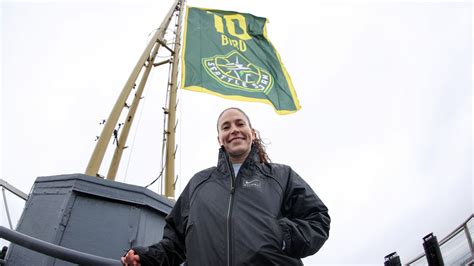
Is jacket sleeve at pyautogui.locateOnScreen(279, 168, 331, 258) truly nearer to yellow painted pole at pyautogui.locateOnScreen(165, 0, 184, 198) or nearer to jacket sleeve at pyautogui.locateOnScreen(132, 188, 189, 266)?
jacket sleeve at pyautogui.locateOnScreen(132, 188, 189, 266)

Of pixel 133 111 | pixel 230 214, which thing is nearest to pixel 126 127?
pixel 133 111

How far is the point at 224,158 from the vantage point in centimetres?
210

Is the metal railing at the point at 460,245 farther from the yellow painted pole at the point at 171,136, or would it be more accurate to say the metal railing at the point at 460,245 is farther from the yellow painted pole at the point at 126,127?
the yellow painted pole at the point at 126,127

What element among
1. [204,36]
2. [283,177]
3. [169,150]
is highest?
[204,36]

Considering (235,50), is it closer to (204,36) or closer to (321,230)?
(204,36)

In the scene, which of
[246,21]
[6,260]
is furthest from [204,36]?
[6,260]

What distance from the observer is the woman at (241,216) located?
164 cm

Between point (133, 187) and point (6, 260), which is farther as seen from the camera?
point (133, 187)

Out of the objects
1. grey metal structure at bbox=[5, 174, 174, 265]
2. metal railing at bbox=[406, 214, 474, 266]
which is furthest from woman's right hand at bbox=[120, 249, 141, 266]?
metal railing at bbox=[406, 214, 474, 266]

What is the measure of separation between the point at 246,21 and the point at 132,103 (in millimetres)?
4055

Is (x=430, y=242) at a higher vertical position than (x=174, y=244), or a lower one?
higher

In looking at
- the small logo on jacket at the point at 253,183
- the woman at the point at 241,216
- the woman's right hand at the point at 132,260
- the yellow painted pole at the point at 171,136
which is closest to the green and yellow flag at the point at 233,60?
the yellow painted pole at the point at 171,136

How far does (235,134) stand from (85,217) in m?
2.12

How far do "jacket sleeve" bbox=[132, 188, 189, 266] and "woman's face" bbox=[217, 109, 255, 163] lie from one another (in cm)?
41
